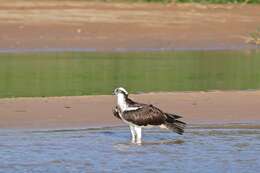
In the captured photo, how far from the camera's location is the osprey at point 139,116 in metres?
10.9

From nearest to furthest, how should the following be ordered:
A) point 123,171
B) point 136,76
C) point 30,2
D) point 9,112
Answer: point 123,171, point 9,112, point 136,76, point 30,2

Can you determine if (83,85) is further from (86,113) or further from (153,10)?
(153,10)

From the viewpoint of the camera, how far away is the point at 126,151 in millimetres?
10531

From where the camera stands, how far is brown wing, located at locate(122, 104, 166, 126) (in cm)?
1088

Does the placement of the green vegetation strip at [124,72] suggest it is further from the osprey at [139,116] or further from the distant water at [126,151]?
the osprey at [139,116]

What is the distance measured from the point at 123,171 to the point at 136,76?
8.12 m

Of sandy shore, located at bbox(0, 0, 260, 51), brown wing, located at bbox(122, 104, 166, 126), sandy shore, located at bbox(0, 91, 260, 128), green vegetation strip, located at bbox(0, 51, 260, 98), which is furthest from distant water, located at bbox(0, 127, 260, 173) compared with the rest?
sandy shore, located at bbox(0, 0, 260, 51)

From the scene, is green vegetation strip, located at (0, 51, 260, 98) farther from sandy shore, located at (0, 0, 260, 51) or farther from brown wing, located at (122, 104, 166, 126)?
brown wing, located at (122, 104, 166, 126)

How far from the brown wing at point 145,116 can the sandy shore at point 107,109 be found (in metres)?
1.50

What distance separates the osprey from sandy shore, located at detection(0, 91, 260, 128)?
1.40 metres

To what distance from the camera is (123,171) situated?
370 inches

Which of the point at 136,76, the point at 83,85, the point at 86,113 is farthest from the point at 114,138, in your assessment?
the point at 136,76

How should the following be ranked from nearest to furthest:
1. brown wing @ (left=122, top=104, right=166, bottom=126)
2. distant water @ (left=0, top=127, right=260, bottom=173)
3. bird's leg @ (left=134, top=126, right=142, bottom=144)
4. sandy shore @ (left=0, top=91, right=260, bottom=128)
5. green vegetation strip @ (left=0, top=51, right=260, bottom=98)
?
1. distant water @ (left=0, top=127, right=260, bottom=173)
2. brown wing @ (left=122, top=104, right=166, bottom=126)
3. bird's leg @ (left=134, top=126, right=142, bottom=144)
4. sandy shore @ (left=0, top=91, right=260, bottom=128)
5. green vegetation strip @ (left=0, top=51, right=260, bottom=98)

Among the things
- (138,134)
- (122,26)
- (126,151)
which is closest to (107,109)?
(138,134)
